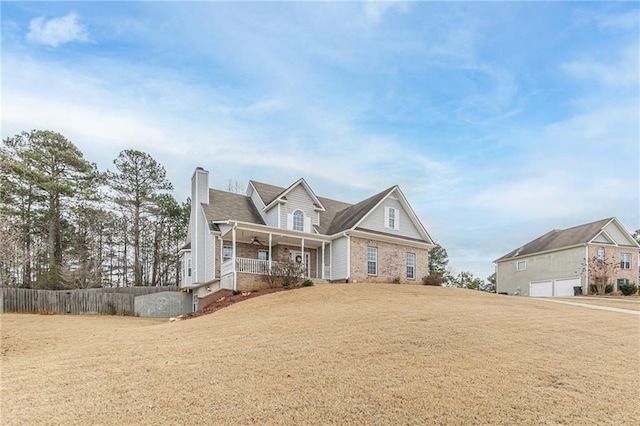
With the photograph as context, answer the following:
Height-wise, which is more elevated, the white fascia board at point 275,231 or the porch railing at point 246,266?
Answer: the white fascia board at point 275,231

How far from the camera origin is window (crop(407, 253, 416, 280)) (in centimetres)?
2539

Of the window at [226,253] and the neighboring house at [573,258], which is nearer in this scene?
the window at [226,253]

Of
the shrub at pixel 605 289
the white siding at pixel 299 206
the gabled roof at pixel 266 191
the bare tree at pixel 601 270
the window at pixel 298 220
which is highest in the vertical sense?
the gabled roof at pixel 266 191

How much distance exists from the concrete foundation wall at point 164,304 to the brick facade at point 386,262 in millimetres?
10803

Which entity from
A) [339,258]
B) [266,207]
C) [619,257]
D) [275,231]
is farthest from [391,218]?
[619,257]

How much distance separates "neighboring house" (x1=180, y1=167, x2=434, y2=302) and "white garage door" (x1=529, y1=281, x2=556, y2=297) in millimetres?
14774

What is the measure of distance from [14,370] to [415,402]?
7198 millimetres

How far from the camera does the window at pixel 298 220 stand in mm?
24061

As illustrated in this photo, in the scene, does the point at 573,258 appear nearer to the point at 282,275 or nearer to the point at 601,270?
the point at 601,270

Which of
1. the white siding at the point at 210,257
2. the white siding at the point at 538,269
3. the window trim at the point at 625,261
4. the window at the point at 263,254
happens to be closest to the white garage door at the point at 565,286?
the white siding at the point at 538,269

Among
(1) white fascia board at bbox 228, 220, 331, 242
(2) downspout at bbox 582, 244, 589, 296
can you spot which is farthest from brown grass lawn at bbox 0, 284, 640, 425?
(2) downspout at bbox 582, 244, 589, 296

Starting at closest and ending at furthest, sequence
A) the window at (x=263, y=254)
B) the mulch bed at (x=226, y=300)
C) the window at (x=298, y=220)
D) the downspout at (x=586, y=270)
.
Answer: the mulch bed at (x=226, y=300) < the window at (x=263, y=254) < the window at (x=298, y=220) < the downspout at (x=586, y=270)

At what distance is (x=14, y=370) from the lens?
717cm

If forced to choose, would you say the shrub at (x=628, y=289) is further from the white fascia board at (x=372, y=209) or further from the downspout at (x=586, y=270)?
the white fascia board at (x=372, y=209)
